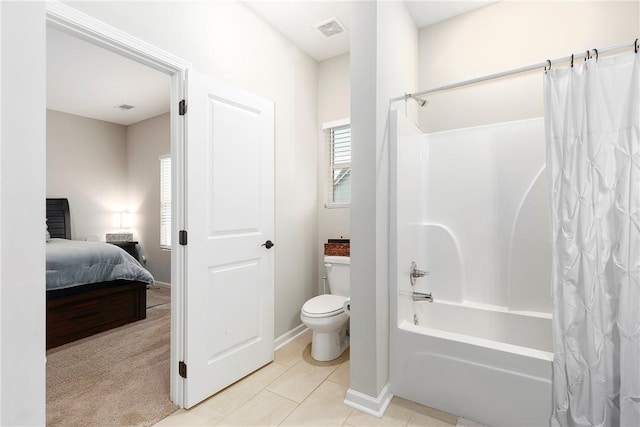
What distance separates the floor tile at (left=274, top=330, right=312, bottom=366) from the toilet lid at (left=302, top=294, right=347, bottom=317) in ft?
1.41

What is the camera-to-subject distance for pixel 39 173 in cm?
34

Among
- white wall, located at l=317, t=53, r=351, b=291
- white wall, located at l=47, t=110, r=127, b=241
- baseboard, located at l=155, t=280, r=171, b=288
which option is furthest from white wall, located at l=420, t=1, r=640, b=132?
white wall, located at l=47, t=110, r=127, b=241

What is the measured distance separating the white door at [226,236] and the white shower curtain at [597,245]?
180 cm

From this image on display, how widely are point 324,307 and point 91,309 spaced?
2.39 metres

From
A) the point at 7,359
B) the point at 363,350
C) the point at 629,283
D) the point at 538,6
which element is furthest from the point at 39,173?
the point at 538,6

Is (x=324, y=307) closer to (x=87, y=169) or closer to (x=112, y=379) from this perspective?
(x=112, y=379)

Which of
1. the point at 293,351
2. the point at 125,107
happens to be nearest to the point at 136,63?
the point at 125,107

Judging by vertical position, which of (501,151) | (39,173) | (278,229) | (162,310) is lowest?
(162,310)

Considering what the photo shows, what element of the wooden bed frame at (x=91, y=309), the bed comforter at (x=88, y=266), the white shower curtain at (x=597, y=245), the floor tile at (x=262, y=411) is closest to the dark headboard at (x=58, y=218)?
the bed comforter at (x=88, y=266)

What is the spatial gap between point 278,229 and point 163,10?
168 cm

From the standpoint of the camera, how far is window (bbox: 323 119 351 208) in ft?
10.2

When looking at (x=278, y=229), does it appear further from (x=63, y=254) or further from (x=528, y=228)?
(x=63, y=254)

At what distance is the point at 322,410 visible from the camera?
1.85m

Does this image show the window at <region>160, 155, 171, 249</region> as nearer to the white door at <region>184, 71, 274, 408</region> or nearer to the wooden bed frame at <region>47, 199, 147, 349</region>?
the wooden bed frame at <region>47, 199, 147, 349</region>
